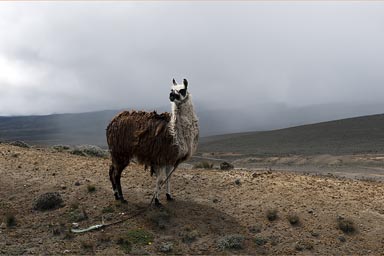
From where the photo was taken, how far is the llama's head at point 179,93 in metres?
11.3

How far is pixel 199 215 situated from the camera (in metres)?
11.8

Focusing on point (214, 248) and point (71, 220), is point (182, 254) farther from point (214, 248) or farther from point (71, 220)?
point (71, 220)

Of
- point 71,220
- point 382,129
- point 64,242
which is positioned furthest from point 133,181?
point 382,129

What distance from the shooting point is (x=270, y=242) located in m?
10.7

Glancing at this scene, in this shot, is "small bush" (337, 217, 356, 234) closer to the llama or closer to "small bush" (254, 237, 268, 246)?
"small bush" (254, 237, 268, 246)

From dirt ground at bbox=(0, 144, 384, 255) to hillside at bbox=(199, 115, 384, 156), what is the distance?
44.2m

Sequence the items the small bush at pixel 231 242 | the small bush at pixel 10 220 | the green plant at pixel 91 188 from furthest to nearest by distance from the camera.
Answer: the green plant at pixel 91 188 < the small bush at pixel 10 220 < the small bush at pixel 231 242

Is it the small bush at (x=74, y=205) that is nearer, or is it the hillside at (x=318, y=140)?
the small bush at (x=74, y=205)

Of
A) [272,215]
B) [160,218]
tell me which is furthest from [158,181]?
[272,215]

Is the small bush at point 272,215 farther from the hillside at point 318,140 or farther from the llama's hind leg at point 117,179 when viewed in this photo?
the hillside at point 318,140

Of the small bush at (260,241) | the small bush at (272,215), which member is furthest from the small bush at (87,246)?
the small bush at (272,215)

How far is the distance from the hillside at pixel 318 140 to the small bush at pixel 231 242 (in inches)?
1865

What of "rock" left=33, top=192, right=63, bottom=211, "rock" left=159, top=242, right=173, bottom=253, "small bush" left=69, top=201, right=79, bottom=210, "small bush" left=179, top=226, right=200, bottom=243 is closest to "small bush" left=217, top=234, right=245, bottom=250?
"small bush" left=179, top=226, right=200, bottom=243

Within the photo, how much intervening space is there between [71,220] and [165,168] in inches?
116
